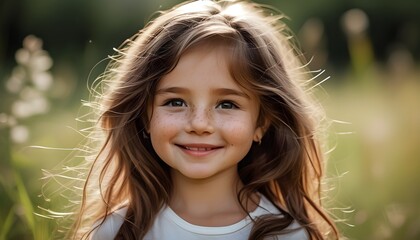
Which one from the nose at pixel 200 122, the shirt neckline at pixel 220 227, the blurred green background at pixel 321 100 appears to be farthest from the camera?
the blurred green background at pixel 321 100

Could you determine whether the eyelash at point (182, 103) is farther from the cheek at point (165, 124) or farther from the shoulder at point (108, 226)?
the shoulder at point (108, 226)

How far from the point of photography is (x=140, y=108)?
282cm

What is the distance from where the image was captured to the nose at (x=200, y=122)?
262cm

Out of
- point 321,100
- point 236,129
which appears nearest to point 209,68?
point 236,129

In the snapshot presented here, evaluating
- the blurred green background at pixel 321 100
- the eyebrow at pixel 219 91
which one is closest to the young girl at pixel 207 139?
the eyebrow at pixel 219 91

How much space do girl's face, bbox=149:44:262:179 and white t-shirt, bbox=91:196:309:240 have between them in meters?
0.14

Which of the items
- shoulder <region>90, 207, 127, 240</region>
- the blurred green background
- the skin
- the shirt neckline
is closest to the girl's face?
the skin

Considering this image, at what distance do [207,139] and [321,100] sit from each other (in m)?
2.52

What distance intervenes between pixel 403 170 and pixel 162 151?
1371 mm

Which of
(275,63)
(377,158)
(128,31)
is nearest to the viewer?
(275,63)

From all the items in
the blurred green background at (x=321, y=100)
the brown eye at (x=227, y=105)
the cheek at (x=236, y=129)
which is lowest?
the blurred green background at (x=321, y=100)

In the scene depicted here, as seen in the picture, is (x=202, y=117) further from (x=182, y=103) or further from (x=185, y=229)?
(x=185, y=229)

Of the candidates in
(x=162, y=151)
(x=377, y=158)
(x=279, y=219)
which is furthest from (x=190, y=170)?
(x=377, y=158)

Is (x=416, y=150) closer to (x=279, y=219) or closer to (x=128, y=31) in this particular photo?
(x=279, y=219)
